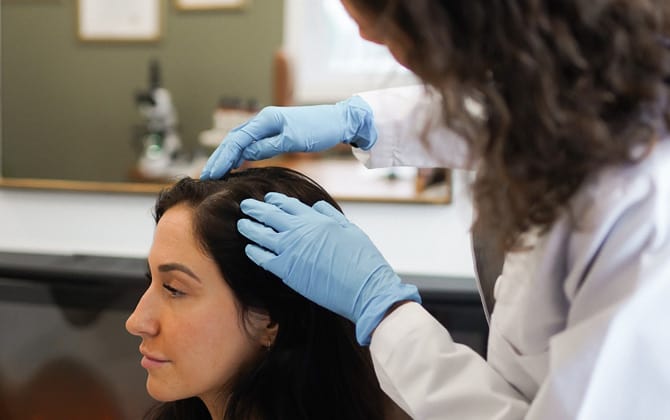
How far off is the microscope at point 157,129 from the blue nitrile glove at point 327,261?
109 cm

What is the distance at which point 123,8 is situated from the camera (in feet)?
6.82

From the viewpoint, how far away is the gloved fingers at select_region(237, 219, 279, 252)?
41.5 inches

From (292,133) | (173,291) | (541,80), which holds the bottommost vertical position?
(173,291)

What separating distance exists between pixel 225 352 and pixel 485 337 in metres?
0.75

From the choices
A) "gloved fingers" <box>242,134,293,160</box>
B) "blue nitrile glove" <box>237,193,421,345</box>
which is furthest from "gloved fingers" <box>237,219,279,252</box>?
"gloved fingers" <box>242,134,293,160</box>

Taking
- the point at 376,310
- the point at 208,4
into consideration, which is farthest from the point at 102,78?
the point at 376,310

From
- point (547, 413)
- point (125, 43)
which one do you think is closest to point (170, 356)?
point (547, 413)

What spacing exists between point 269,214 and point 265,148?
0.23m

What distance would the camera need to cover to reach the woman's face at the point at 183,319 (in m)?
1.16

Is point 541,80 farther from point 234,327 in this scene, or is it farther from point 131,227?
point 131,227

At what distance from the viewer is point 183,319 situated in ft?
3.80

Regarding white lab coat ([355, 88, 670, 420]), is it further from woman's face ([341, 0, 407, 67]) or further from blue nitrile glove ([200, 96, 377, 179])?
blue nitrile glove ([200, 96, 377, 179])

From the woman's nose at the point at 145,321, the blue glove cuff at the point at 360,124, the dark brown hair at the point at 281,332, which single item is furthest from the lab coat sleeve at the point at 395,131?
the woman's nose at the point at 145,321

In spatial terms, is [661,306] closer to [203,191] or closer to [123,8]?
[203,191]
